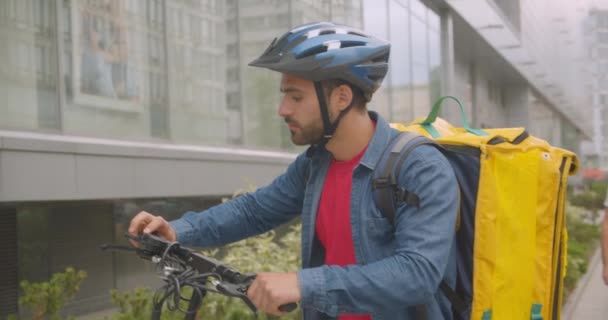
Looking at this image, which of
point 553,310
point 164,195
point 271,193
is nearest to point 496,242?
point 553,310

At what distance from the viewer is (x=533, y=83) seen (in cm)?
3991

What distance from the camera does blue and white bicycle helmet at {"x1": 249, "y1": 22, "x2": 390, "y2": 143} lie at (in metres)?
2.27

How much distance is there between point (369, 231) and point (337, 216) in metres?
0.17

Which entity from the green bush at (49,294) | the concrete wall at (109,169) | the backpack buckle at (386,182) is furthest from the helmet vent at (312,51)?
the concrete wall at (109,169)

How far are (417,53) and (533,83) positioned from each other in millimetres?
20382

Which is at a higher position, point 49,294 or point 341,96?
point 341,96

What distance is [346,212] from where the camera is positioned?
2311 millimetres

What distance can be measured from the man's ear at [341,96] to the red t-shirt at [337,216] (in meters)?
0.18

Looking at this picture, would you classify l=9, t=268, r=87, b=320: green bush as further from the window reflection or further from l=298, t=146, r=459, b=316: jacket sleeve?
the window reflection

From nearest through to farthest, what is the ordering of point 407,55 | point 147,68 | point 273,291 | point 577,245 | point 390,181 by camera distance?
1. point 273,291
2. point 390,181
3. point 147,68
4. point 577,245
5. point 407,55

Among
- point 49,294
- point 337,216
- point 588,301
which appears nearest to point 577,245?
point 588,301

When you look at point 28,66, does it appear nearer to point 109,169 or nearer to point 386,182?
point 109,169

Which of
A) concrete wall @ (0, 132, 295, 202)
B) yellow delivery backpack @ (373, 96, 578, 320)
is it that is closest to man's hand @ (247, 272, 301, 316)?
yellow delivery backpack @ (373, 96, 578, 320)

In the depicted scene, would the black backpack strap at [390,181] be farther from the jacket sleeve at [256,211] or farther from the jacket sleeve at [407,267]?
the jacket sleeve at [256,211]
